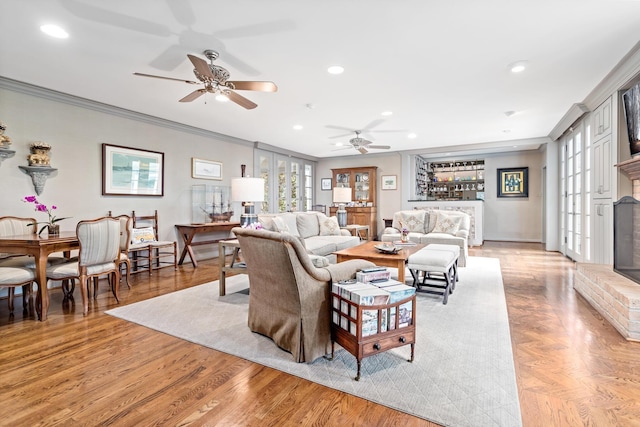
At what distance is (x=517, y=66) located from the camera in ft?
10.7

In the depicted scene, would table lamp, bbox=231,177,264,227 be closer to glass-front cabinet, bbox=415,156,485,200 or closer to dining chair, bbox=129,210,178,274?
dining chair, bbox=129,210,178,274

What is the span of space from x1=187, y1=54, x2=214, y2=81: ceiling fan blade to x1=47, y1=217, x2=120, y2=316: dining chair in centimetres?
174

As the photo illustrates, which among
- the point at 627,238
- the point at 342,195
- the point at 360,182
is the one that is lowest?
the point at 627,238

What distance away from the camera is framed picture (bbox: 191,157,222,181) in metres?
5.90

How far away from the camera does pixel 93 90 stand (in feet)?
12.9

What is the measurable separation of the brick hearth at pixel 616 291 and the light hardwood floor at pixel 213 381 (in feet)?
0.33

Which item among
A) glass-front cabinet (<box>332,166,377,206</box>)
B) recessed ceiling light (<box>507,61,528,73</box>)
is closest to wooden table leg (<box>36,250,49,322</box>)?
recessed ceiling light (<box>507,61,528,73</box>)

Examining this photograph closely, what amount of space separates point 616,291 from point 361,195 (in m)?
6.64

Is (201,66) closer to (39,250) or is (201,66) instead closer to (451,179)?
(39,250)

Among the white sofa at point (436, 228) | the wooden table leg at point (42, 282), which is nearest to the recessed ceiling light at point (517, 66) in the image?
the white sofa at point (436, 228)

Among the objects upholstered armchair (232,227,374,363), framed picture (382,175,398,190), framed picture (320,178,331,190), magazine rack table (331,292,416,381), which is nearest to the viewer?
magazine rack table (331,292,416,381)

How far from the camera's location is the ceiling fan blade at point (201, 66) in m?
2.54

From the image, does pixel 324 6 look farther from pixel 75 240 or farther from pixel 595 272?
pixel 595 272

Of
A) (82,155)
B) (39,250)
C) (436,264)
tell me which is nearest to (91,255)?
(39,250)
